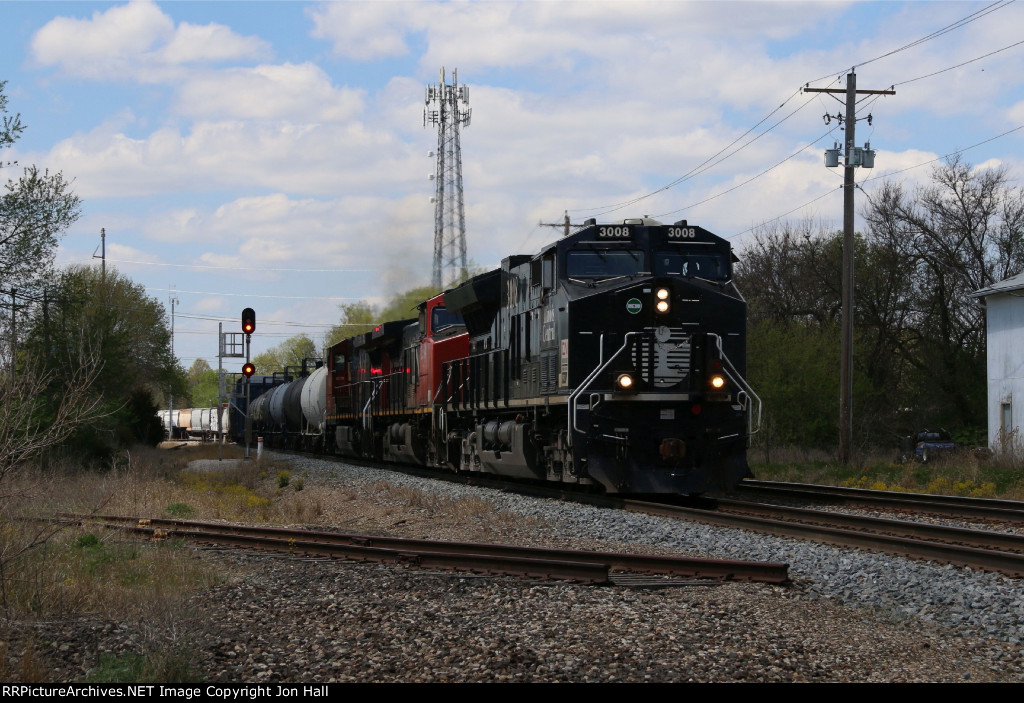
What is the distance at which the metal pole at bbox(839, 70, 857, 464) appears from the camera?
22484 mm

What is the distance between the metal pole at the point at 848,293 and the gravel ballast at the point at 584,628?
42.8 ft

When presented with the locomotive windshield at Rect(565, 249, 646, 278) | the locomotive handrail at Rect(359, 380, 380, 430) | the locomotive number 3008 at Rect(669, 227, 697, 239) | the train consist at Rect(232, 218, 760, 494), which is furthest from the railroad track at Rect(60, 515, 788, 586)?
the locomotive handrail at Rect(359, 380, 380, 430)

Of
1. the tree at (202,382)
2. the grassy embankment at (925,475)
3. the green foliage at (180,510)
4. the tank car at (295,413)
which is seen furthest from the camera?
the tree at (202,382)

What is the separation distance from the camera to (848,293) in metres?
23.0

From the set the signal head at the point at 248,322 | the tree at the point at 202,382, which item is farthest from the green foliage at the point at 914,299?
the tree at the point at 202,382

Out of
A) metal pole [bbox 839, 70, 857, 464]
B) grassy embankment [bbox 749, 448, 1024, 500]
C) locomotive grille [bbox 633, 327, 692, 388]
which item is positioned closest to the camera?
locomotive grille [bbox 633, 327, 692, 388]

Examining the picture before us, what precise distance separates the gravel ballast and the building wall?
24.7m

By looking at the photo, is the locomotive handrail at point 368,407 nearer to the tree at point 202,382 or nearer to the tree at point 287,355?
the tree at point 287,355

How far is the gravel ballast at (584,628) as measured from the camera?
5887 millimetres

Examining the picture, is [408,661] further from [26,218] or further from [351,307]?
[351,307]

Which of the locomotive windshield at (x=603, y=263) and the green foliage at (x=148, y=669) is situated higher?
the locomotive windshield at (x=603, y=263)

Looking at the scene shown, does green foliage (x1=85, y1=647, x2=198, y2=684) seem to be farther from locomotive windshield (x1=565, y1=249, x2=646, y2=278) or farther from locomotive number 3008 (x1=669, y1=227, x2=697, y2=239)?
locomotive number 3008 (x1=669, y1=227, x2=697, y2=239)

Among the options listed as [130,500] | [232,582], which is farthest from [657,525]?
[130,500]

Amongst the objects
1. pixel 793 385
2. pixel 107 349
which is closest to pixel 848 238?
pixel 793 385
